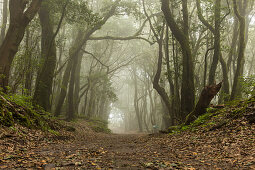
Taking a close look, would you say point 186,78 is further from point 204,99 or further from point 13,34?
point 13,34

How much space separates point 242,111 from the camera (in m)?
5.35

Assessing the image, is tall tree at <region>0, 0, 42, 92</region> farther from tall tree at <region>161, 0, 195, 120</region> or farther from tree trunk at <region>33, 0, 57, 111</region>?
tall tree at <region>161, 0, 195, 120</region>

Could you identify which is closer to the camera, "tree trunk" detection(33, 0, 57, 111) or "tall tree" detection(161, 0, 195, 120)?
"tall tree" detection(161, 0, 195, 120)

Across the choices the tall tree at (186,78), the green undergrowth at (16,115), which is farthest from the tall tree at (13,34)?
the tall tree at (186,78)

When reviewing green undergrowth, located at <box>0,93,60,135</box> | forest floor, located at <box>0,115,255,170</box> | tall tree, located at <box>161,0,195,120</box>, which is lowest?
forest floor, located at <box>0,115,255,170</box>

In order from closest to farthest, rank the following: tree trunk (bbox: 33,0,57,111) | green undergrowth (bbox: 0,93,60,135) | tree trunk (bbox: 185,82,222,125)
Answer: green undergrowth (bbox: 0,93,60,135)
tree trunk (bbox: 185,82,222,125)
tree trunk (bbox: 33,0,57,111)

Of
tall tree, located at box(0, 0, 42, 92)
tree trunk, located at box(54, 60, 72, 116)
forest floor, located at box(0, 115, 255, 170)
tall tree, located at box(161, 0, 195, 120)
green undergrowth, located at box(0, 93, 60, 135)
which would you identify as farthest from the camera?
tree trunk, located at box(54, 60, 72, 116)

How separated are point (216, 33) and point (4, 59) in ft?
30.1

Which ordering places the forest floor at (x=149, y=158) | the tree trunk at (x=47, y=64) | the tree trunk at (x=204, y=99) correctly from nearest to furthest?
the forest floor at (x=149, y=158), the tree trunk at (x=204, y=99), the tree trunk at (x=47, y=64)

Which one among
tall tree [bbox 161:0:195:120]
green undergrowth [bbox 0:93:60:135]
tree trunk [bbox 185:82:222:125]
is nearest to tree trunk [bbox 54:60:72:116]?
green undergrowth [bbox 0:93:60:135]

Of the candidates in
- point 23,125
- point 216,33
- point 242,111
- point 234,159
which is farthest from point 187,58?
point 23,125

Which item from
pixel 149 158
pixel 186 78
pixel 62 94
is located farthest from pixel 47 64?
pixel 149 158

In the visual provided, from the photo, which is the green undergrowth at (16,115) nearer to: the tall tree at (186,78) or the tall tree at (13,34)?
the tall tree at (13,34)

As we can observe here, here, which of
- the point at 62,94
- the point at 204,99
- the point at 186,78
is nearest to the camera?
the point at 204,99
